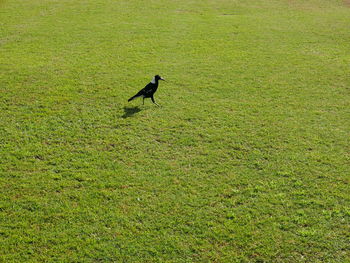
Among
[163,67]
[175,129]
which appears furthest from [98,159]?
[163,67]

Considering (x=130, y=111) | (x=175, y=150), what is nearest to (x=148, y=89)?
(x=130, y=111)

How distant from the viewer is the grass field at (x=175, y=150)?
5.50 m

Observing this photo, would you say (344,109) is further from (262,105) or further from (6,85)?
(6,85)

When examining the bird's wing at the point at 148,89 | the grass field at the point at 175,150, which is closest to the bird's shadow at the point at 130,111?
the grass field at the point at 175,150

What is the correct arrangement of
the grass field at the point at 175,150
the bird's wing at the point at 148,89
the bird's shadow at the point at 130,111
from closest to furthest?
the grass field at the point at 175,150 → the bird's shadow at the point at 130,111 → the bird's wing at the point at 148,89

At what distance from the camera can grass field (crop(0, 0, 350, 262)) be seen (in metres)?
5.50

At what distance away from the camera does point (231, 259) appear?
17.0 feet

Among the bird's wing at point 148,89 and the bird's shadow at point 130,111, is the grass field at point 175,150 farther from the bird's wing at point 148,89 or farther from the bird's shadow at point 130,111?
the bird's wing at point 148,89

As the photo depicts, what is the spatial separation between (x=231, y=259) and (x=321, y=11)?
20116 mm

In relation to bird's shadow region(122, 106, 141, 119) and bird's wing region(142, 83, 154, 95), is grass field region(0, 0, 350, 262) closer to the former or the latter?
bird's shadow region(122, 106, 141, 119)

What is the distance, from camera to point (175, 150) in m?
7.71

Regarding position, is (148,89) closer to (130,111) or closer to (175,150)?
(130,111)

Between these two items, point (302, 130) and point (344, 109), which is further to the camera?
point (344, 109)

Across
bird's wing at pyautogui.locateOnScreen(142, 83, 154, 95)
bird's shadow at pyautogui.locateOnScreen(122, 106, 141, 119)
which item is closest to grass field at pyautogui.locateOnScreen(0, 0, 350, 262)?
bird's shadow at pyautogui.locateOnScreen(122, 106, 141, 119)
